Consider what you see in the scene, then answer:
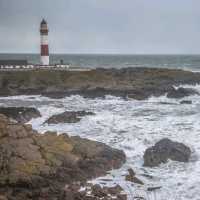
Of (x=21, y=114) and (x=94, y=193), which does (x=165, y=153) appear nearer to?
(x=94, y=193)

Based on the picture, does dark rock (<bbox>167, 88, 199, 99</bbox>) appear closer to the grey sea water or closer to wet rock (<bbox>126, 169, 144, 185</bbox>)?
wet rock (<bbox>126, 169, 144, 185</bbox>)

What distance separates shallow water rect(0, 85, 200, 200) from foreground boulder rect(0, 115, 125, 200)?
0.51 metres

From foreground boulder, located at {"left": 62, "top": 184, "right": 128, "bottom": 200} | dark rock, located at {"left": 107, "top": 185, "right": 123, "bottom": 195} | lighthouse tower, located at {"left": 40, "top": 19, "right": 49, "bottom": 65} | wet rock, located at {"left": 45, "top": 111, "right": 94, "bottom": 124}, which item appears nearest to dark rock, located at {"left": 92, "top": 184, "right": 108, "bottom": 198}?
foreground boulder, located at {"left": 62, "top": 184, "right": 128, "bottom": 200}

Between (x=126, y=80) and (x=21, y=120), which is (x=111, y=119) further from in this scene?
(x=126, y=80)

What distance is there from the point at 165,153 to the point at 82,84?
1546cm

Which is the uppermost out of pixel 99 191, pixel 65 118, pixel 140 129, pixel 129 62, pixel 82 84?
pixel 82 84

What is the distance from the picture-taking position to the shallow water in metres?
10.1

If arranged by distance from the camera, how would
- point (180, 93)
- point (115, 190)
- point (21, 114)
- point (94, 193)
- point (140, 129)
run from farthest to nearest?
point (180, 93), point (21, 114), point (140, 129), point (115, 190), point (94, 193)

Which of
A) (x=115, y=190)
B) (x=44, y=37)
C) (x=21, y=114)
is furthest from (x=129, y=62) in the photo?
(x=115, y=190)

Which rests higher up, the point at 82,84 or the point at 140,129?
the point at 82,84

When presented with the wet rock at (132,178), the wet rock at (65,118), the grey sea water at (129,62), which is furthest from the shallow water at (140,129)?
the grey sea water at (129,62)

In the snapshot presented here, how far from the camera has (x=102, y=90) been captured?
83.6ft

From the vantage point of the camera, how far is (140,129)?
Result: 15.2 m

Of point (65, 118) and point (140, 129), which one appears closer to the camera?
point (140, 129)
